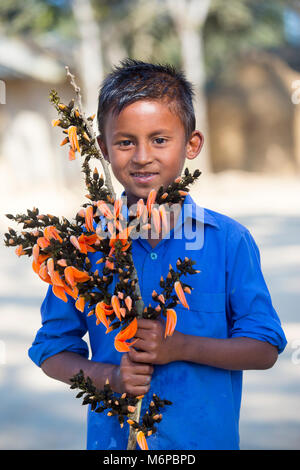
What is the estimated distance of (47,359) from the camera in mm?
1562

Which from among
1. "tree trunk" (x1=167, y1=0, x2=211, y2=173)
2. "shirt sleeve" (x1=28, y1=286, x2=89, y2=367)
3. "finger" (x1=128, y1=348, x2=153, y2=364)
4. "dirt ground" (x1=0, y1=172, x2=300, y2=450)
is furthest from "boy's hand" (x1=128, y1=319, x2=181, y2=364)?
"tree trunk" (x1=167, y1=0, x2=211, y2=173)

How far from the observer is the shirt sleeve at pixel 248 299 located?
145 centimetres

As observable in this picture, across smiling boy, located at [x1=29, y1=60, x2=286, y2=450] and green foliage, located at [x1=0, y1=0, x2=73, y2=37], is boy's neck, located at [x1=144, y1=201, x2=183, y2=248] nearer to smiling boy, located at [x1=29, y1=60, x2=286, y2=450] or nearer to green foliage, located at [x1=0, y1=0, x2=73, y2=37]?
smiling boy, located at [x1=29, y1=60, x2=286, y2=450]

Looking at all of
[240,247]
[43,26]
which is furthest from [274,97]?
[240,247]

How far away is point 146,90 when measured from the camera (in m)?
1.48

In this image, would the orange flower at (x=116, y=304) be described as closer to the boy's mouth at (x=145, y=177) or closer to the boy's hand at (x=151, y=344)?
the boy's hand at (x=151, y=344)

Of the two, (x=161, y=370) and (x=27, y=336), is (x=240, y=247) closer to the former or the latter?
(x=161, y=370)

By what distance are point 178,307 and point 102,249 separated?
15.1 inches

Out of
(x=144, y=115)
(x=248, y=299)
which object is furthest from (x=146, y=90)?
(x=248, y=299)

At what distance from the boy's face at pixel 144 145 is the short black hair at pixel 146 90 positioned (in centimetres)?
2

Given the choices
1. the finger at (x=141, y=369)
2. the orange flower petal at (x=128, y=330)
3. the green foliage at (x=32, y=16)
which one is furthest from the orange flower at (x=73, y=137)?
the green foliage at (x=32, y=16)

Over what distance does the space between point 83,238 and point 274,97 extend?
53.4ft

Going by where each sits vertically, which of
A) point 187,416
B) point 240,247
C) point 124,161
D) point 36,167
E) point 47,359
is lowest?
point 187,416

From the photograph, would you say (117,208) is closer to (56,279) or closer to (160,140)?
(56,279)
